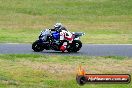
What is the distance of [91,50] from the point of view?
23.2 metres

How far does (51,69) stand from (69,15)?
32.9 meters

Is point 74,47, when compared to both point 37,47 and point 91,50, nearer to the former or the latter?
point 91,50

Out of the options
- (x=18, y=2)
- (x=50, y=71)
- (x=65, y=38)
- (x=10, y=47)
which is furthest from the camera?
(x=18, y=2)

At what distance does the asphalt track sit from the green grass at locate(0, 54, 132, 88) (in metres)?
1.79

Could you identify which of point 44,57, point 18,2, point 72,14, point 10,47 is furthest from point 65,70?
point 18,2

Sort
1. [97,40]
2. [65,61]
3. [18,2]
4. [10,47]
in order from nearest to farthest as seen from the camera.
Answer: [65,61] → [10,47] → [97,40] → [18,2]

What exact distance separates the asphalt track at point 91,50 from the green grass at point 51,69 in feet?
5.86

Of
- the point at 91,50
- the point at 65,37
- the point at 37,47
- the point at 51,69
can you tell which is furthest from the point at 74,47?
the point at 51,69

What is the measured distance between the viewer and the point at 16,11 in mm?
50156

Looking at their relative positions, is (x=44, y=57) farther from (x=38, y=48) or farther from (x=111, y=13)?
(x=111, y=13)

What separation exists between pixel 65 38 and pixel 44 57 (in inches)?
105

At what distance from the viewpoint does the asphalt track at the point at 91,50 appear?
21.8 meters

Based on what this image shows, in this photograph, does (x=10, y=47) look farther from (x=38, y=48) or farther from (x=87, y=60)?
(x=87, y=60)

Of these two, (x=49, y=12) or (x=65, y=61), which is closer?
(x=65, y=61)
